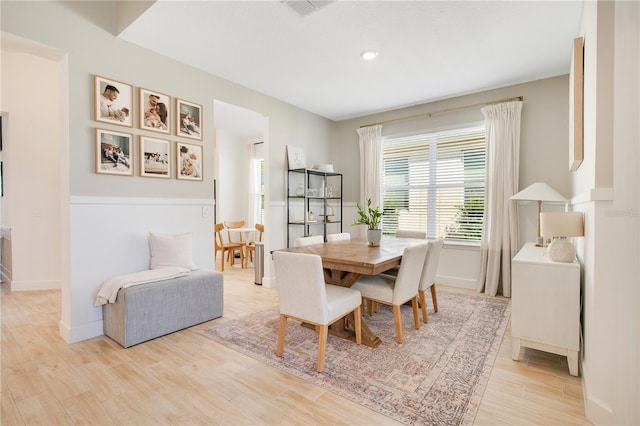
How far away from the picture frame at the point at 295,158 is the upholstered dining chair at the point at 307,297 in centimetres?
267

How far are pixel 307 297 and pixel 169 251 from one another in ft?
5.41

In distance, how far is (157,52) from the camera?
10.1ft

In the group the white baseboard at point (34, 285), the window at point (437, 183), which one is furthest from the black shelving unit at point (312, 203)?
the white baseboard at point (34, 285)

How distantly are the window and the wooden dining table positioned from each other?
179 cm

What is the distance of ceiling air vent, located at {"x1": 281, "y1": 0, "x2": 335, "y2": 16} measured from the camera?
7.52 ft

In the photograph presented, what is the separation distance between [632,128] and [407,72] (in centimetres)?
246

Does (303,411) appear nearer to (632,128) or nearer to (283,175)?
(632,128)

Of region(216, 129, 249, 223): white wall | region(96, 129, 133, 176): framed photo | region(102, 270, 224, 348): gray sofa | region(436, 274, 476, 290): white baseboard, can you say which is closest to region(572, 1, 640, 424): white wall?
region(436, 274, 476, 290): white baseboard

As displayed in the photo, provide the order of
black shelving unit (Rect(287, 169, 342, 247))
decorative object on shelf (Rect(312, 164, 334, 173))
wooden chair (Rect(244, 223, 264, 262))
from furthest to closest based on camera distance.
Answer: wooden chair (Rect(244, 223, 264, 262))
decorative object on shelf (Rect(312, 164, 334, 173))
black shelving unit (Rect(287, 169, 342, 247))

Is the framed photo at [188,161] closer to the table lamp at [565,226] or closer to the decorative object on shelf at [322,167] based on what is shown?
the decorative object on shelf at [322,167]

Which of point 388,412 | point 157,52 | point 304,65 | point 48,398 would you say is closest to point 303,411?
point 388,412

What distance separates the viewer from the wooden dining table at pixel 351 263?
2264mm

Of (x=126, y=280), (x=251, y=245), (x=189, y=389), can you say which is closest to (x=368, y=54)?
(x=126, y=280)

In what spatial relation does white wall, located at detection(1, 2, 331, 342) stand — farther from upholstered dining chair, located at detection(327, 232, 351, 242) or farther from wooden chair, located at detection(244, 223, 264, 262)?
wooden chair, located at detection(244, 223, 264, 262)
